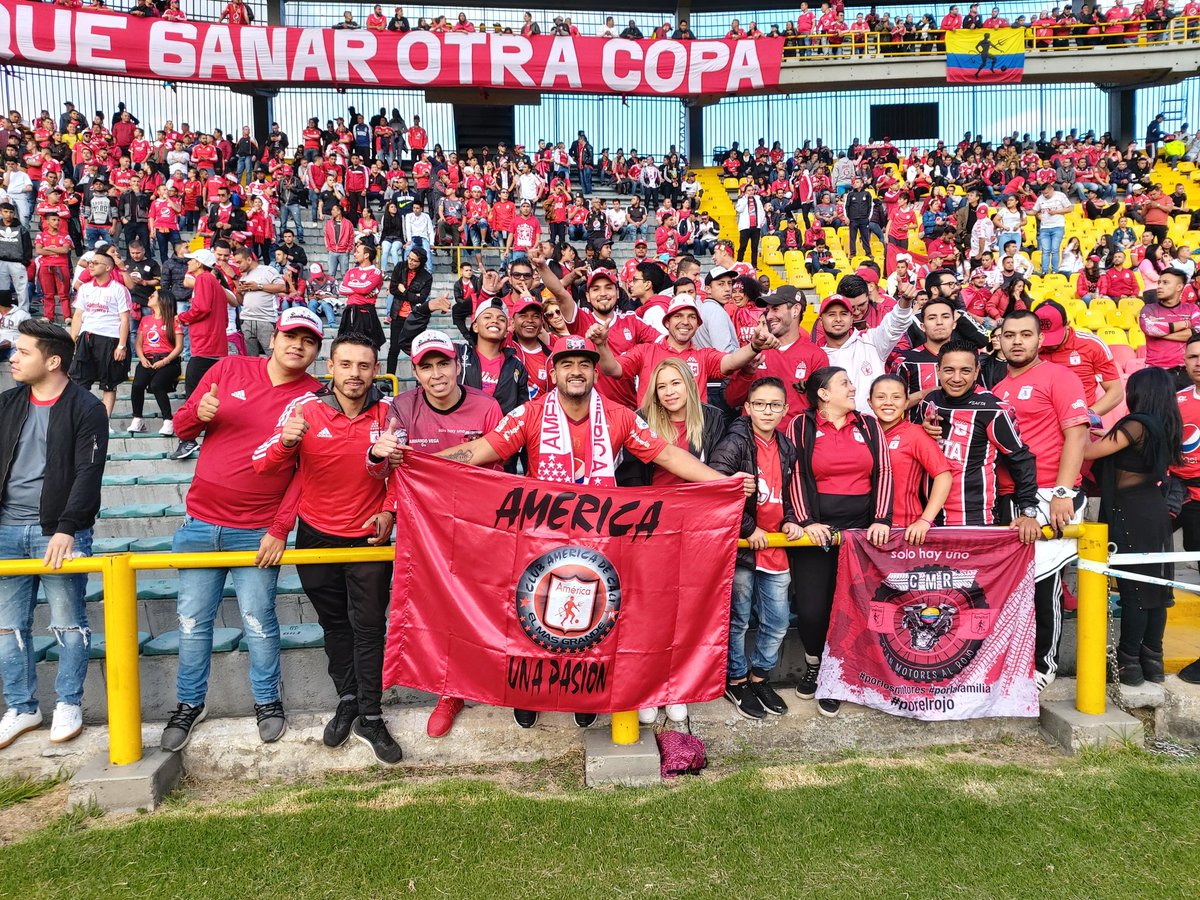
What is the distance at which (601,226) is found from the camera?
61.1 feet

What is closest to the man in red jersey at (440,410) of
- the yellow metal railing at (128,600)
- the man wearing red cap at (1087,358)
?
the yellow metal railing at (128,600)

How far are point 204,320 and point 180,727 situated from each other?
5.43 m

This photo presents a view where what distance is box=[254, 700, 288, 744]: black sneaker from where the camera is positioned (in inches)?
160

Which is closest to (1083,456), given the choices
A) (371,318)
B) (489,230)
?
(371,318)

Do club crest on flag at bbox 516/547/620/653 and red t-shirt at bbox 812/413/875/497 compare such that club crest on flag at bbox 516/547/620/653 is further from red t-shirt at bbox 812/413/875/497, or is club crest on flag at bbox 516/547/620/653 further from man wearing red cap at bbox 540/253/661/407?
man wearing red cap at bbox 540/253/661/407

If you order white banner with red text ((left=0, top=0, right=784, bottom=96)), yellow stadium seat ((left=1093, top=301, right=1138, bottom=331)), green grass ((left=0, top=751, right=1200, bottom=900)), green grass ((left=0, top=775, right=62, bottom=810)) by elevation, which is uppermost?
white banner with red text ((left=0, top=0, right=784, bottom=96))

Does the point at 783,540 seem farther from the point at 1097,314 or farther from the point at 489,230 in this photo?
the point at 489,230

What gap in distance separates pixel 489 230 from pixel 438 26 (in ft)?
35.3

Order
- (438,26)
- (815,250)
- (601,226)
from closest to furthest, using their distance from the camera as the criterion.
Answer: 1. (815,250)
2. (601,226)
3. (438,26)

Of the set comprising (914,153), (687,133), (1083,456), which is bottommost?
(1083,456)

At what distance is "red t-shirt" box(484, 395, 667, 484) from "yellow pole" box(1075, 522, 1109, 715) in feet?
7.38

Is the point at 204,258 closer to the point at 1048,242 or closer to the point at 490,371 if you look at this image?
the point at 490,371

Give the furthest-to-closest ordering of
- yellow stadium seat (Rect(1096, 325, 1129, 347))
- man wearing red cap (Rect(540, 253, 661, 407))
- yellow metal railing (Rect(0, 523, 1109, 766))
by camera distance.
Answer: yellow stadium seat (Rect(1096, 325, 1129, 347))
man wearing red cap (Rect(540, 253, 661, 407))
yellow metal railing (Rect(0, 523, 1109, 766))

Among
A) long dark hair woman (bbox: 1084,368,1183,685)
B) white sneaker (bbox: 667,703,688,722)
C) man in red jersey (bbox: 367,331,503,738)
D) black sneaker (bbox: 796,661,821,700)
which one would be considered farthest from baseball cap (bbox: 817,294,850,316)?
white sneaker (bbox: 667,703,688,722)
